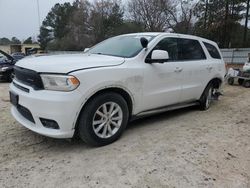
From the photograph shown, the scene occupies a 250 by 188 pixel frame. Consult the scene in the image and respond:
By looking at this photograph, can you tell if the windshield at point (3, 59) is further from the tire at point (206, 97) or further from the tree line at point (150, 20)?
the tree line at point (150, 20)

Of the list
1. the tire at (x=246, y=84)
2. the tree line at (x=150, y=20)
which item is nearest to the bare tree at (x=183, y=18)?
the tree line at (x=150, y=20)

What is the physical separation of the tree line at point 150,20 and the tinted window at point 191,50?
24.0 m

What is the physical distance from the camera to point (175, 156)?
12.0 ft

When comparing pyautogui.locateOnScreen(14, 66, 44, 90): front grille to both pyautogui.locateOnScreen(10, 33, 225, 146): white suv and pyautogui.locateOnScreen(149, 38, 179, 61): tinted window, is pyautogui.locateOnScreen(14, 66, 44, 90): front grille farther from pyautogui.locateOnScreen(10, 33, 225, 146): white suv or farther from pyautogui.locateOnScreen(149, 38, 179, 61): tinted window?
pyautogui.locateOnScreen(149, 38, 179, 61): tinted window

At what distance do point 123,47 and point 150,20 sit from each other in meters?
34.6

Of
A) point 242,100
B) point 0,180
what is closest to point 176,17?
point 242,100

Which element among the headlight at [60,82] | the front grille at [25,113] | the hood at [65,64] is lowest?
the front grille at [25,113]

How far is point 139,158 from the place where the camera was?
3.56 metres

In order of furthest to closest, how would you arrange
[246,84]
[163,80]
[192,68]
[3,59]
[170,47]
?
[3,59], [246,84], [192,68], [170,47], [163,80]

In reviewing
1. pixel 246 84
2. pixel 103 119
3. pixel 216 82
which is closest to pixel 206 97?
pixel 216 82

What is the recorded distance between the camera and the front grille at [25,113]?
3.66 meters

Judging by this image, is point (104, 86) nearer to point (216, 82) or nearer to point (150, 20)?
point (216, 82)

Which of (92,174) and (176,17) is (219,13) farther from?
(92,174)

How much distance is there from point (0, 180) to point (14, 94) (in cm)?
130
